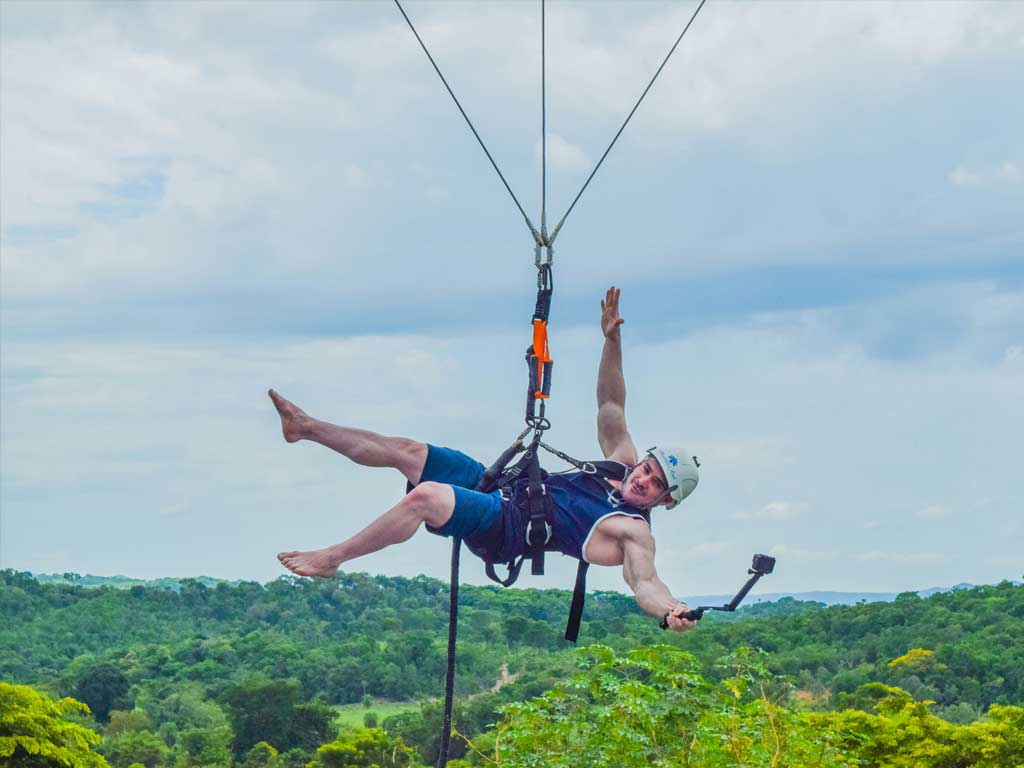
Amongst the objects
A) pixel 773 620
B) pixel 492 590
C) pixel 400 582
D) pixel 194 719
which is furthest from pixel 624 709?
pixel 400 582

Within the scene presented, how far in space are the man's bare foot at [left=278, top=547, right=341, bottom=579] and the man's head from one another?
122cm

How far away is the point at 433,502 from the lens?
5.49 metres

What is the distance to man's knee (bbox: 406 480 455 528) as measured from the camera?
547 centimetres

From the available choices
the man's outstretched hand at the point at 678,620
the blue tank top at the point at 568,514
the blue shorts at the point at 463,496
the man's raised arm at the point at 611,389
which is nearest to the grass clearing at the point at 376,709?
the man's raised arm at the point at 611,389

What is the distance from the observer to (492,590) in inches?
2076

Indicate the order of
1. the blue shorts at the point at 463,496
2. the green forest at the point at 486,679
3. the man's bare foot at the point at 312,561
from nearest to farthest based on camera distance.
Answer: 1. the man's bare foot at the point at 312,561
2. the blue shorts at the point at 463,496
3. the green forest at the point at 486,679

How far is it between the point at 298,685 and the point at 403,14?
32.7 m

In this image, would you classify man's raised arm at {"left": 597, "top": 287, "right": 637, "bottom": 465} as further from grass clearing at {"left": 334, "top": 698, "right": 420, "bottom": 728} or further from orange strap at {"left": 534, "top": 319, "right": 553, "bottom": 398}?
grass clearing at {"left": 334, "top": 698, "right": 420, "bottom": 728}

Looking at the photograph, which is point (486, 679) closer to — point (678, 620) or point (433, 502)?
point (433, 502)

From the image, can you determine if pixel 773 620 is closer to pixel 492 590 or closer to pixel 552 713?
pixel 492 590

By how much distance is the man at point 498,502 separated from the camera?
18.0ft

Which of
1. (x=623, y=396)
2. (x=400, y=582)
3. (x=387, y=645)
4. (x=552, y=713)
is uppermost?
(x=400, y=582)

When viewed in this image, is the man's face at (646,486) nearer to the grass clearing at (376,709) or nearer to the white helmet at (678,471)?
the white helmet at (678,471)

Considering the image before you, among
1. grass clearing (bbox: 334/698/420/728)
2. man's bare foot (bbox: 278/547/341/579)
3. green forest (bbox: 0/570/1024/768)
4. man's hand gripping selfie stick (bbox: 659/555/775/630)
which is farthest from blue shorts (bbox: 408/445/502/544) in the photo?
grass clearing (bbox: 334/698/420/728)
